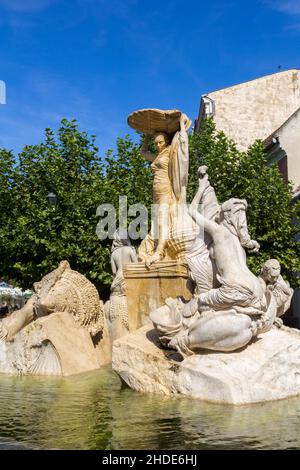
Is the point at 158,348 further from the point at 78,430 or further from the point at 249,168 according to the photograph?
the point at 249,168

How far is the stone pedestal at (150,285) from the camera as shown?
802 cm

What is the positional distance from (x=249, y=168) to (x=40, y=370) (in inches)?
494

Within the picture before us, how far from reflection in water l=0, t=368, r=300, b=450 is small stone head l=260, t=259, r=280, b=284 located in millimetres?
2189

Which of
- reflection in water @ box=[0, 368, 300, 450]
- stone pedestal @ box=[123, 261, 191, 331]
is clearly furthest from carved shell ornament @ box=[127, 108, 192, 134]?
reflection in water @ box=[0, 368, 300, 450]

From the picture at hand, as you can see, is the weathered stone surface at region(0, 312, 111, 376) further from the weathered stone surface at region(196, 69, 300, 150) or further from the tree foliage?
the weathered stone surface at region(196, 69, 300, 150)

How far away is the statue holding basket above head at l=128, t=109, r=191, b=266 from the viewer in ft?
28.7

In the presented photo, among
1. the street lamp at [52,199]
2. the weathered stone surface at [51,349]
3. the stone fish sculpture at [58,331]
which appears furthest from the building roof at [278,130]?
the weathered stone surface at [51,349]

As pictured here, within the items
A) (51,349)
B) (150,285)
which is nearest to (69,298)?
(51,349)

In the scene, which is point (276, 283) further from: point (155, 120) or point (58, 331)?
point (155, 120)

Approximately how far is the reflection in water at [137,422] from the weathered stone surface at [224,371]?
0.11m

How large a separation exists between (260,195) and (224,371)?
13462 mm

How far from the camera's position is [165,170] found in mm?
9102

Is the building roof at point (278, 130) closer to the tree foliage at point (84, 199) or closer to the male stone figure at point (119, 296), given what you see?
the tree foliage at point (84, 199)
